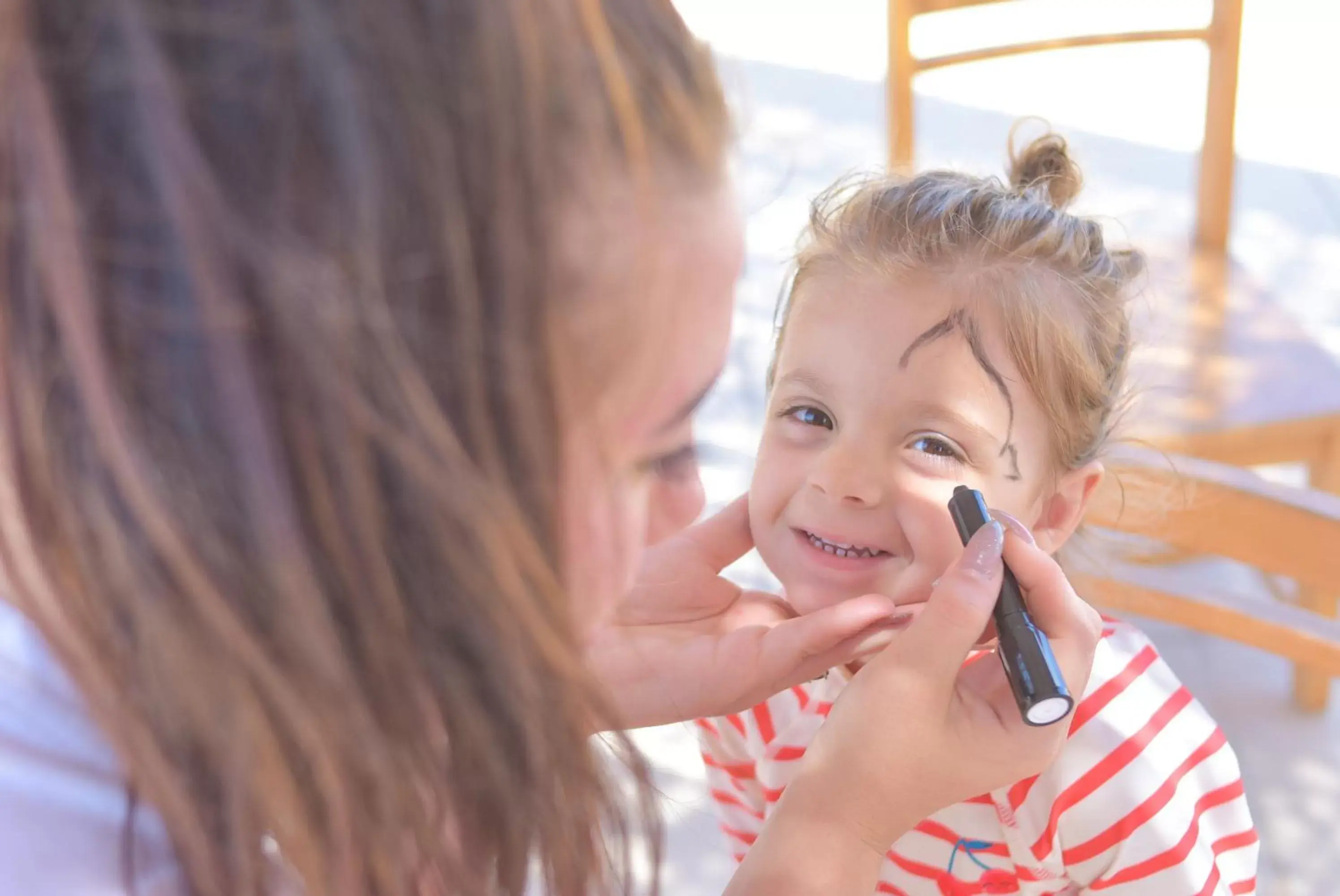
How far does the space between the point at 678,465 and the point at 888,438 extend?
0.92ft

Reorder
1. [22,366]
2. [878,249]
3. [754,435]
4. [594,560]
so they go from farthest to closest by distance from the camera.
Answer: [754,435]
[878,249]
[594,560]
[22,366]

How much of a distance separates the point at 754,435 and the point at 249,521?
1816 mm

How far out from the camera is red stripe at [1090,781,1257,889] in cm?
84

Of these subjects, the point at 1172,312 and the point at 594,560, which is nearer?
the point at 594,560

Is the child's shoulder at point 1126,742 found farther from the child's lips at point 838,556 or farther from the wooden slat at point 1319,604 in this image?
the wooden slat at point 1319,604

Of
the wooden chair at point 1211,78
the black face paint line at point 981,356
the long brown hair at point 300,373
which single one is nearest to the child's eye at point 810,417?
the black face paint line at point 981,356

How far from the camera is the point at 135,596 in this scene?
44 cm

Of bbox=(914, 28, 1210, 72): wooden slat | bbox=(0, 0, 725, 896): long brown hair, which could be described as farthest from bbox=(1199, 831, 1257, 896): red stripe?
bbox=(914, 28, 1210, 72): wooden slat

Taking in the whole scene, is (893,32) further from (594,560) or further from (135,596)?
(135,596)

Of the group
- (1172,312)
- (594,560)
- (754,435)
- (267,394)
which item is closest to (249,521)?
(267,394)

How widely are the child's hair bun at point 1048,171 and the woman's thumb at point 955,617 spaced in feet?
1.22

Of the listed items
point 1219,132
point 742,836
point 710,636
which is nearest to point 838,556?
point 710,636

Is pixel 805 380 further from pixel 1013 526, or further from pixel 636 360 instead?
pixel 636 360

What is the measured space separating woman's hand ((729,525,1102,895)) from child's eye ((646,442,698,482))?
178 millimetres
